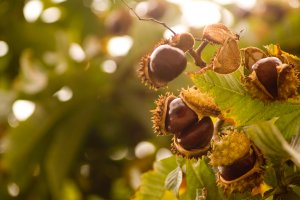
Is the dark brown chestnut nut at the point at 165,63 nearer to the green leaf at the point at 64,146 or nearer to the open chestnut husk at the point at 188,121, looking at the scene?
the open chestnut husk at the point at 188,121

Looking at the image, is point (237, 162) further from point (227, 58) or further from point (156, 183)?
point (156, 183)

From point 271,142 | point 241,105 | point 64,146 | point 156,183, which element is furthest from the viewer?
point 64,146

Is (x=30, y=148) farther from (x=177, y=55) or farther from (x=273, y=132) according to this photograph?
(x=273, y=132)

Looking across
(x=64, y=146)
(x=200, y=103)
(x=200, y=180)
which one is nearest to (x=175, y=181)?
(x=200, y=180)

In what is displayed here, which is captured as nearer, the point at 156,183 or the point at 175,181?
the point at 175,181

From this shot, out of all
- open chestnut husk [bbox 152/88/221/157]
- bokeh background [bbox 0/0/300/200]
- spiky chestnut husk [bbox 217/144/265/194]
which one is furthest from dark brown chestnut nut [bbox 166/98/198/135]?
bokeh background [bbox 0/0/300/200]

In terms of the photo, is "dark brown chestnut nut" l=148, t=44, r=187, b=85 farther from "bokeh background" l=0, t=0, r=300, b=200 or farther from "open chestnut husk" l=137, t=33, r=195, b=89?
"bokeh background" l=0, t=0, r=300, b=200

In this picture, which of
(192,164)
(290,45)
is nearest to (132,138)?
(290,45)
